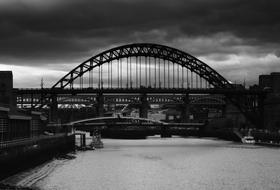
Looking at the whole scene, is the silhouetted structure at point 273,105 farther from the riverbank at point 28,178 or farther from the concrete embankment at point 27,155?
the riverbank at point 28,178

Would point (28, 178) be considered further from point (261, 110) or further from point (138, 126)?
point (138, 126)

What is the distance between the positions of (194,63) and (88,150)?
58.3 meters

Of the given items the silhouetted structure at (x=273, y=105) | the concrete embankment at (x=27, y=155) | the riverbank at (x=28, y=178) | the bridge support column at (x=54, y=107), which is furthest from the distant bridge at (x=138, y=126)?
the riverbank at (x=28, y=178)

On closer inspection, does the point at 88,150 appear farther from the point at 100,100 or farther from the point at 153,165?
the point at 100,100

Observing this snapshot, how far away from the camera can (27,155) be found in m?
50.6

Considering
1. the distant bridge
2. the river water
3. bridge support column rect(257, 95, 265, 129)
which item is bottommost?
the river water

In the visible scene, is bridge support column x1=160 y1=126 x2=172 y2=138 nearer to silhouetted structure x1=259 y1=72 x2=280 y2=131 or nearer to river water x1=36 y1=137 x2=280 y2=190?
silhouetted structure x1=259 y1=72 x2=280 y2=131

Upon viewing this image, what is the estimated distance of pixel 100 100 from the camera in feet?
488

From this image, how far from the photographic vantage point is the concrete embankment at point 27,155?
40.9 meters

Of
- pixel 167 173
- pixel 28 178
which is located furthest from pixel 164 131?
pixel 28 178

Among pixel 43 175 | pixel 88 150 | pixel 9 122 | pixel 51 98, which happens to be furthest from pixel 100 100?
pixel 43 175

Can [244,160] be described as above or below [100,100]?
below

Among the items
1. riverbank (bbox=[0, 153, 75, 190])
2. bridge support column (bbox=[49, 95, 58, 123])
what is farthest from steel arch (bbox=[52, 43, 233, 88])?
riverbank (bbox=[0, 153, 75, 190])

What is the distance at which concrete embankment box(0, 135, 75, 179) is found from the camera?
40.9m
